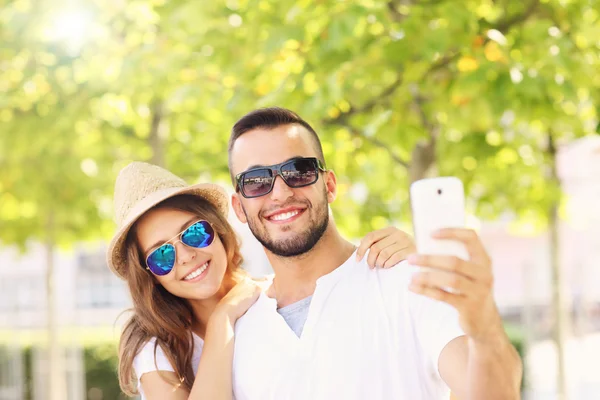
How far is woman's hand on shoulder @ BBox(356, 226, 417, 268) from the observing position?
2.96 metres

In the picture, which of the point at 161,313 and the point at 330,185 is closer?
the point at 330,185

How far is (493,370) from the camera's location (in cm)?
205

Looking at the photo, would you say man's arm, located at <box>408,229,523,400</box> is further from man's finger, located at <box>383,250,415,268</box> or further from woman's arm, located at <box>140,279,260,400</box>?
woman's arm, located at <box>140,279,260,400</box>

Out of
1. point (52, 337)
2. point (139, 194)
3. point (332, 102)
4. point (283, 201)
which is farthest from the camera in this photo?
point (52, 337)

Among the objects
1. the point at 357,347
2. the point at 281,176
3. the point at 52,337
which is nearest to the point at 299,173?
the point at 281,176

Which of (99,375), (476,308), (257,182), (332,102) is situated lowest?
(99,375)

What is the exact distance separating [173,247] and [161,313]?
311mm

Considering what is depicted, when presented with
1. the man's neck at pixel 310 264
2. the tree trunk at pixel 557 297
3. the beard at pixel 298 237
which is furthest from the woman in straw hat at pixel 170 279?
the tree trunk at pixel 557 297

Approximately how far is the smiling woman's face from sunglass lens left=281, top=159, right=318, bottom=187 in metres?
0.71

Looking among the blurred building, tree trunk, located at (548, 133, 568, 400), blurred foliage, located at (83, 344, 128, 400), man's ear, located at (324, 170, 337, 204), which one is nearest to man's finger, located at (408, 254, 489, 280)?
man's ear, located at (324, 170, 337, 204)

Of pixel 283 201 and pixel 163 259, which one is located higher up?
pixel 283 201

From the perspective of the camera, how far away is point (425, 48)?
166 inches

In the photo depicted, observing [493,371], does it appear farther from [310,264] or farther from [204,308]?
[204,308]

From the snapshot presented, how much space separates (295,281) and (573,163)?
6.89m
